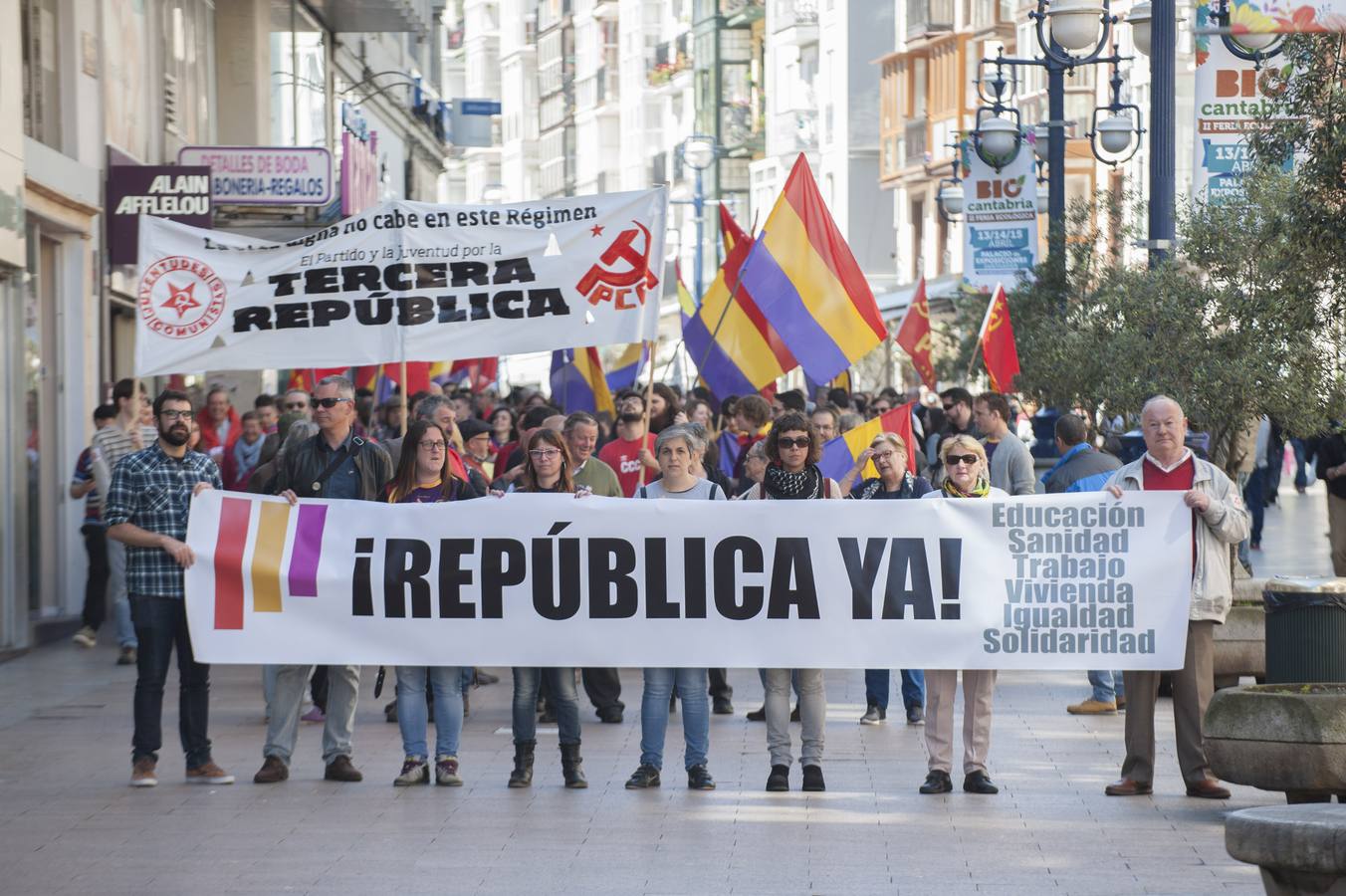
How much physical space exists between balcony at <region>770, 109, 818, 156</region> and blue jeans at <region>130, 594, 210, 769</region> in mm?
67481

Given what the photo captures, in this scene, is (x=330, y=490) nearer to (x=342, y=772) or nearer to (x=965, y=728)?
(x=342, y=772)

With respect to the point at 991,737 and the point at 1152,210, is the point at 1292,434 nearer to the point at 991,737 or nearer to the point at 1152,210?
the point at 1152,210

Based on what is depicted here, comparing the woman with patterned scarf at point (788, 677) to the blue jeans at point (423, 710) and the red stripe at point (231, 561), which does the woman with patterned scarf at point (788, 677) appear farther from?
the red stripe at point (231, 561)

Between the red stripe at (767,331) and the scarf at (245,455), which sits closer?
the red stripe at (767,331)

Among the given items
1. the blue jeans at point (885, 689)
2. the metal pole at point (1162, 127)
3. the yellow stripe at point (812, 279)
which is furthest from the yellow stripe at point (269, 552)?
the metal pole at point (1162, 127)

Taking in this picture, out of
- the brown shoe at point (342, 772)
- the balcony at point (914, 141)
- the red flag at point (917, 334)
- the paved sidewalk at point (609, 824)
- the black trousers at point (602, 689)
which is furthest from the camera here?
the balcony at point (914, 141)

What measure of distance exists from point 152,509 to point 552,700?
2.16 m

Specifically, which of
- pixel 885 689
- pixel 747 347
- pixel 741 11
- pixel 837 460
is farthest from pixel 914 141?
pixel 885 689

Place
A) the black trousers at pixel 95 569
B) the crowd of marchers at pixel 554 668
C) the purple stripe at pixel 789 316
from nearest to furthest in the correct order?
the crowd of marchers at pixel 554 668, the purple stripe at pixel 789 316, the black trousers at pixel 95 569

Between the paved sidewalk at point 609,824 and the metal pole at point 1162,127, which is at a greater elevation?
the metal pole at point 1162,127

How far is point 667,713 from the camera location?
11078 mm

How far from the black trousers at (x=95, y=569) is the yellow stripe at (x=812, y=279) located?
5.76m

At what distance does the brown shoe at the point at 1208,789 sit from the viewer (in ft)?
34.5

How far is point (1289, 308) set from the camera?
1145cm
